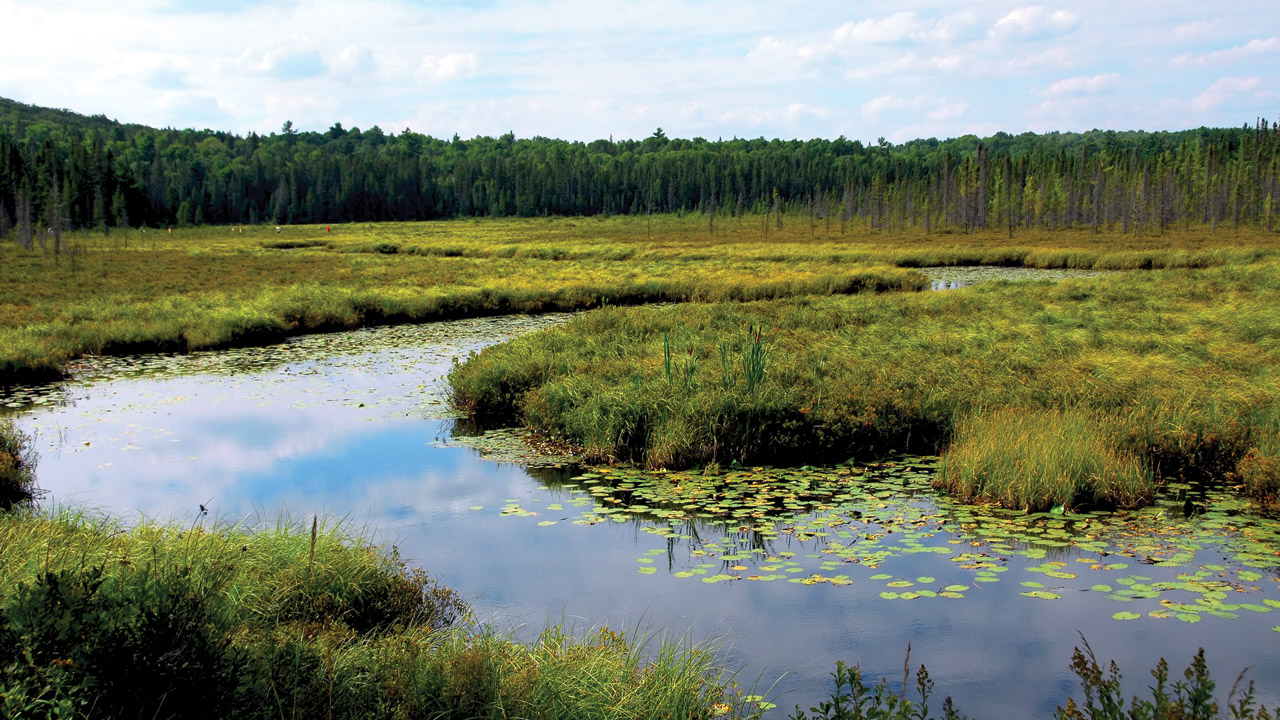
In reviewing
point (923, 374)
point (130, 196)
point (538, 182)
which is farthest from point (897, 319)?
point (538, 182)

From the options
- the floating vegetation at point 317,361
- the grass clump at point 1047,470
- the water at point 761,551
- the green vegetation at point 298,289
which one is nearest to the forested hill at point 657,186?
the green vegetation at point 298,289

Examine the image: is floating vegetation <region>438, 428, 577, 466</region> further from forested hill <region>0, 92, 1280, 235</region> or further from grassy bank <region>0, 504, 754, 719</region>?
forested hill <region>0, 92, 1280, 235</region>

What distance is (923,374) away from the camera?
14188 mm

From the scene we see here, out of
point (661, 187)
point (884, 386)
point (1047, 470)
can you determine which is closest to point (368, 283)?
point (884, 386)

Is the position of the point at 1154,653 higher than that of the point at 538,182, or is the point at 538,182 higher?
the point at 538,182

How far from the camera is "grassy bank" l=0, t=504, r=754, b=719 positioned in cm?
444

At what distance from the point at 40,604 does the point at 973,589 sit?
6764 millimetres

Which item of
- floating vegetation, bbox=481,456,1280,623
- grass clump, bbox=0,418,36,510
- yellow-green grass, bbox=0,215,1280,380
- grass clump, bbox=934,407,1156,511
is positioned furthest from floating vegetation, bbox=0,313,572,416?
grass clump, bbox=934,407,1156,511

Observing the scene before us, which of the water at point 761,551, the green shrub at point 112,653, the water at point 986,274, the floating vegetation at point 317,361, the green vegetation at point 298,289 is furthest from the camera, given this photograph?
the water at point 986,274

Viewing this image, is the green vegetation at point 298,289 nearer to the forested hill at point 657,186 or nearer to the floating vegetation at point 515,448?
the floating vegetation at point 515,448

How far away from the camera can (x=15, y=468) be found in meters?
11.2

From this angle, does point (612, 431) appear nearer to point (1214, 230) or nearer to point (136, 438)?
point (136, 438)

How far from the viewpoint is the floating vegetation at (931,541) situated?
762cm

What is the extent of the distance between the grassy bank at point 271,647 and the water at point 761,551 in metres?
0.81
